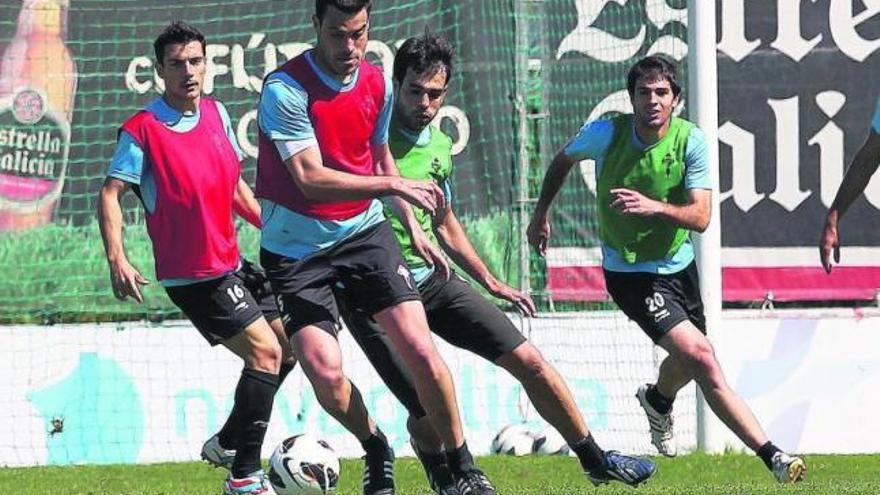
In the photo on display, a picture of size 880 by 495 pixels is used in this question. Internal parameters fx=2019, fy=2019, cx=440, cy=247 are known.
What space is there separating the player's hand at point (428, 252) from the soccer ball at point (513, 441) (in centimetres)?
390

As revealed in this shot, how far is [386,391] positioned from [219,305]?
11.6 feet

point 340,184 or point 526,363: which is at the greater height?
point 340,184

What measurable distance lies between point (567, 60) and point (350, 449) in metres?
2.85

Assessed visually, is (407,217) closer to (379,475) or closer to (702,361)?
(379,475)

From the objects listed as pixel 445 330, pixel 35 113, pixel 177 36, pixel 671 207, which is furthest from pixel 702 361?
pixel 35 113

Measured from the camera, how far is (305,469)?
326 inches

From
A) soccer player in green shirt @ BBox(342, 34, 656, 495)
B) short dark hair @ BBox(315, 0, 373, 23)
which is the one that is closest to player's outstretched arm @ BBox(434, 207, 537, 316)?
soccer player in green shirt @ BBox(342, 34, 656, 495)

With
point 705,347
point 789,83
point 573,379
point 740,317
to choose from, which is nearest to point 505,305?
point 573,379

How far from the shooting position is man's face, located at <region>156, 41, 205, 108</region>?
9320mm

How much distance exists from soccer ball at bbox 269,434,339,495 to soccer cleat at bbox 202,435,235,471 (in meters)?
1.15

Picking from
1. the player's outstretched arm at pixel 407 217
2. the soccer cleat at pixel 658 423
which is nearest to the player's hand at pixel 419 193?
the player's outstretched arm at pixel 407 217

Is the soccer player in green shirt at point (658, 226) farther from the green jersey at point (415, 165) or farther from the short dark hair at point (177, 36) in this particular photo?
the short dark hair at point (177, 36)

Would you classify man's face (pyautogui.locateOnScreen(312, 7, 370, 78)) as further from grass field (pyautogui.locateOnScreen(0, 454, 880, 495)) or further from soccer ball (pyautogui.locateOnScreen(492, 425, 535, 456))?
soccer ball (pyautogui.locateOnScreen(492, 425, 535, 456))

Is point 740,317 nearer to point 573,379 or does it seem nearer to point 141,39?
point 573,379
